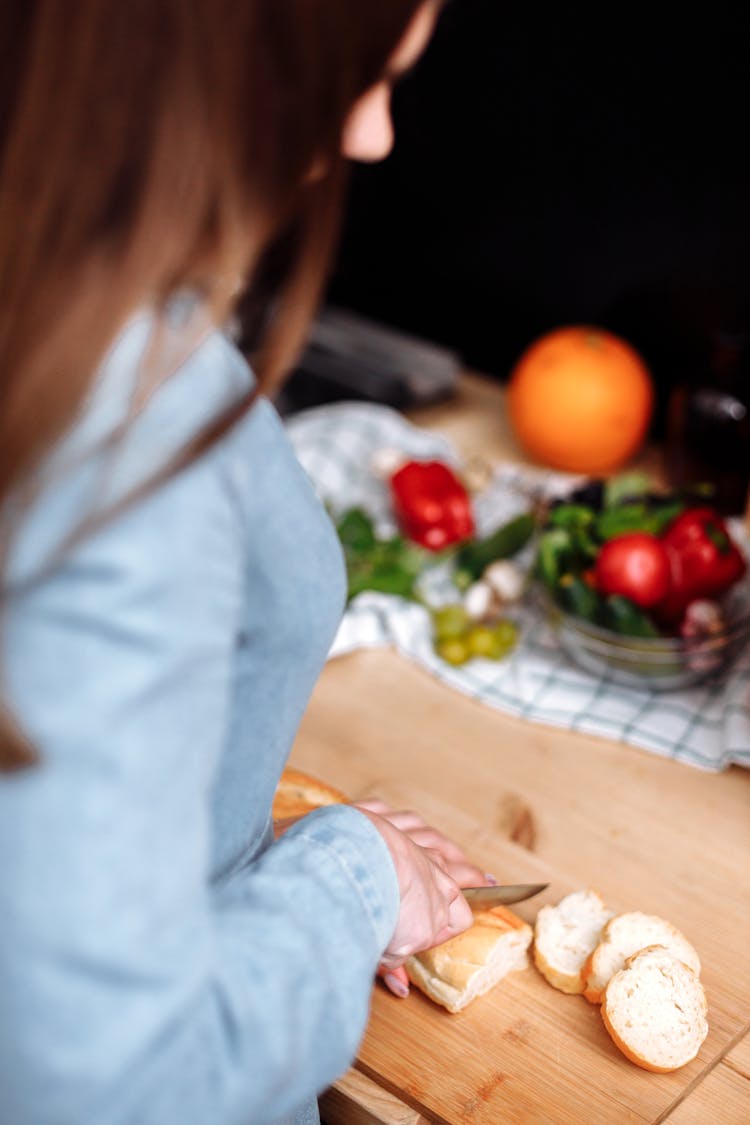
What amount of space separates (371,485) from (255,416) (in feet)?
3.50

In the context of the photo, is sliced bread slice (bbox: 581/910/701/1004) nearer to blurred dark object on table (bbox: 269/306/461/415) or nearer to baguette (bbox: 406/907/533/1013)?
baguette (bbox: 406/907/533/1013)

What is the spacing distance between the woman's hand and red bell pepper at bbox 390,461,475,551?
61 centimetres

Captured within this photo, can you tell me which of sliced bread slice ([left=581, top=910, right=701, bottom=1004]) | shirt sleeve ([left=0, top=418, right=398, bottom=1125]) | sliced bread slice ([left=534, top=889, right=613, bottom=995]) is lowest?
sliced bread slice ([left=534, top=889, right=613, bottom=995])

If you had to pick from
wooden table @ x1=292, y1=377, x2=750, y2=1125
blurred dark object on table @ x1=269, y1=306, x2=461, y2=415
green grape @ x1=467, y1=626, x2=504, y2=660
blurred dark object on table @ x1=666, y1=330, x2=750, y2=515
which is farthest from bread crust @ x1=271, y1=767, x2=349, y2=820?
blurred dark object on table @ x1=269, y1=306, x2=461, y2=415

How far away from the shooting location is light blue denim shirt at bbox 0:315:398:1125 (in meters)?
0.44

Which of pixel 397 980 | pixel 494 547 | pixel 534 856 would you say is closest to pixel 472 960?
pixel 397 980

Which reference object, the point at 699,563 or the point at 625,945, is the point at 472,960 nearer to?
the point at 625,945

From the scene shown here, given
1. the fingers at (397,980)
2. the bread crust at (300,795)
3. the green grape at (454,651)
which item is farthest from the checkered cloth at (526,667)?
the fingers at (397,980)

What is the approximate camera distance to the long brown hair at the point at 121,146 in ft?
1.42

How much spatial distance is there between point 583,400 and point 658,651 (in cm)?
49

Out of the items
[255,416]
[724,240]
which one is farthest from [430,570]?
[255,416]

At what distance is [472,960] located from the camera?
2.63ft

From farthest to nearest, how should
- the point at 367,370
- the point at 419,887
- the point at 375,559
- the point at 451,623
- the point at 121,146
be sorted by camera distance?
the point at 367,370, the point at 375,559, the point at 451,623, the point at 419,887, the point at 121,146

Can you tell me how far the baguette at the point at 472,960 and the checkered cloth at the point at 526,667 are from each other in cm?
32
